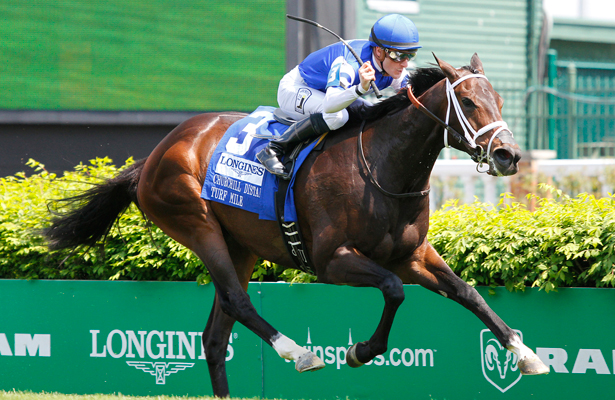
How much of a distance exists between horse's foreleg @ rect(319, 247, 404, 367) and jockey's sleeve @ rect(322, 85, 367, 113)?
31.9 inches

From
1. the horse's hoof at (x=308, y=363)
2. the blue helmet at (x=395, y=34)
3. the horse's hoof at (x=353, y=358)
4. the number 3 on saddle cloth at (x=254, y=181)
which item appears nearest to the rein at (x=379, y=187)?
the number 3 on saddle cloth at (x=254, y=181)

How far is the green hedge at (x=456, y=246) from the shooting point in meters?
4.71

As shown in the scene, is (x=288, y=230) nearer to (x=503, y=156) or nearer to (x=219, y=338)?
(x=219, y=338)

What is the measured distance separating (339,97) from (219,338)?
6.44 ft

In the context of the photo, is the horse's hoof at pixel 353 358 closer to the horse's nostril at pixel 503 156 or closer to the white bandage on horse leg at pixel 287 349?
the white bandage on horse leg at pixel 287 349

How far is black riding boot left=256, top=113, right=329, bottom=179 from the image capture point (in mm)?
4277

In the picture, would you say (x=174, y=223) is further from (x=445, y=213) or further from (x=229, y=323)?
(x=445, y=213)

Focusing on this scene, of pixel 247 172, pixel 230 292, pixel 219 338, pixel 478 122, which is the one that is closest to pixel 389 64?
pixel 478 122

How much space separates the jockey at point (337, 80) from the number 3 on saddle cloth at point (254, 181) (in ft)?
0.42

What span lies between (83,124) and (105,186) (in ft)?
11.1

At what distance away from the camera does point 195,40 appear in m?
8.47

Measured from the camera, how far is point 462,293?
4.07 m

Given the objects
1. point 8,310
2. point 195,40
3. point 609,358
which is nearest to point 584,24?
point 195,40

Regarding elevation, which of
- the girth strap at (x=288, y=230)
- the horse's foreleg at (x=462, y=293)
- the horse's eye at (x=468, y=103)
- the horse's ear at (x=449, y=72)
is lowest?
the horse's foreleg at (x=462, y=293)
